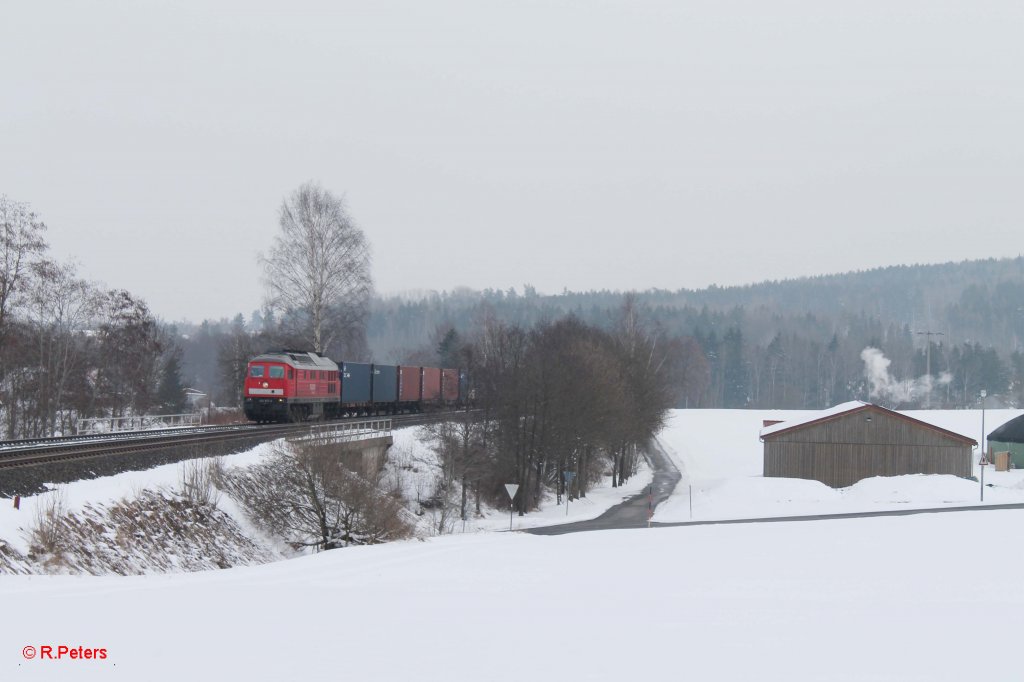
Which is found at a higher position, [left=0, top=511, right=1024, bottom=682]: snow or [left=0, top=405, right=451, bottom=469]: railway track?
[left=0, top=405, right=451, bottom=469]: railway track

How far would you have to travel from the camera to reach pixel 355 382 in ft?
170

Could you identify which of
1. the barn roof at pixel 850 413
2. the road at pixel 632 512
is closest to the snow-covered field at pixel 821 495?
the road at pixel 632 512

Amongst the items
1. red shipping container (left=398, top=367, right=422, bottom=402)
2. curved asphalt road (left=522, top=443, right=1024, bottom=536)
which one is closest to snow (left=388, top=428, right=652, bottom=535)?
curved asphalt road (left=522, top=443, right=1024, bottom=536)

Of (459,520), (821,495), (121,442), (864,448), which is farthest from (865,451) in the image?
(121,442)

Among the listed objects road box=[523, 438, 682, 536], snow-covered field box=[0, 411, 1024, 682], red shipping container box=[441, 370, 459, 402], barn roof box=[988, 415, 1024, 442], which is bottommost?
road box=[523, 438, 682, 536]

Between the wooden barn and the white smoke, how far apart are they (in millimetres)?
107875

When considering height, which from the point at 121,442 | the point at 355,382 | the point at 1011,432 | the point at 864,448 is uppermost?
the point at 355,382

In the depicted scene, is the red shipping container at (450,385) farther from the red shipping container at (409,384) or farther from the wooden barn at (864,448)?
the wooden barn at (864,448)

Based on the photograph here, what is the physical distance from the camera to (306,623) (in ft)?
54.4

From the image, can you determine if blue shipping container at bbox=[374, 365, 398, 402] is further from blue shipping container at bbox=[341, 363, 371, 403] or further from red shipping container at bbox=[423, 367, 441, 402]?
red shipping container at bbox=[423, 367, 441, 402]

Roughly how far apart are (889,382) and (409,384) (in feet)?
403

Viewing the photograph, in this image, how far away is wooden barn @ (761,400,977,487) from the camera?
53.1 meters

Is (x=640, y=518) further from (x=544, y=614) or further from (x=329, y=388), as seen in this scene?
(x=544, y=614)

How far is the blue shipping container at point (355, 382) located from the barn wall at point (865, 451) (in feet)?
79.8
